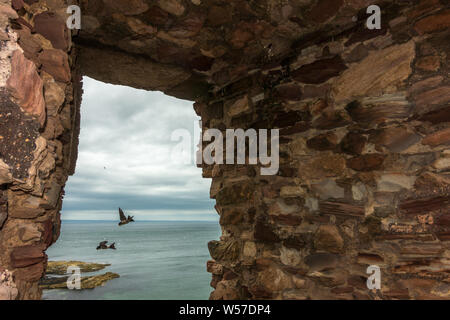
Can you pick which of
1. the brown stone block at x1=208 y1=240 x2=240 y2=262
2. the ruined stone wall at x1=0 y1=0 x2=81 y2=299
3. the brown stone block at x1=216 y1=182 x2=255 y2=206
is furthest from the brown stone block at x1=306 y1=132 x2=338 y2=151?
the ruined stone wall at x1=0 y1=0 x2=81 y2=299

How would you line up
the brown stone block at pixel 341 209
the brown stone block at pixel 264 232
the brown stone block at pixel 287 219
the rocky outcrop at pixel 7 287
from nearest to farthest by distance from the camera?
the rocky outcrop at pixel 7 287 < the brown stone block at pixel 341 209 < the brown stone block at pixel 287 219 < the brown stone block at pixel 264 232

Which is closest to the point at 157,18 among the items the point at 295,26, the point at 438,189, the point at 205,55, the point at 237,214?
the point at 205,55

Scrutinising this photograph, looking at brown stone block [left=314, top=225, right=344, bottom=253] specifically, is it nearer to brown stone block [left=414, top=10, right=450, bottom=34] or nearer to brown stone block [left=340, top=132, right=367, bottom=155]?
brown stone block [left=340, top=132, right=367, bottom=155]

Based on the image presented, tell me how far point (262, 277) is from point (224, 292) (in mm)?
370

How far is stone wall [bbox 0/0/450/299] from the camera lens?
1.03 metres

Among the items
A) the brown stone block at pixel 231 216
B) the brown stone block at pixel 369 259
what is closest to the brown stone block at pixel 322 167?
the brown stone block at pixel 369 259

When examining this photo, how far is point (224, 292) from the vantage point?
7.09ft

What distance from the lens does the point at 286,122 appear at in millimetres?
2078

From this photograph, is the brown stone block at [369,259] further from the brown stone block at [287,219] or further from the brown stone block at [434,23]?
the brown stone block at [434,23]

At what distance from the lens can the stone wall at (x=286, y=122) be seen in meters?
1.03

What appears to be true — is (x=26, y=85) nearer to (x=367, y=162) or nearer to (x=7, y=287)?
(x=7, y=287)

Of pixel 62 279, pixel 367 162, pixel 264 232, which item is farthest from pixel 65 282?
pixel 367 162
